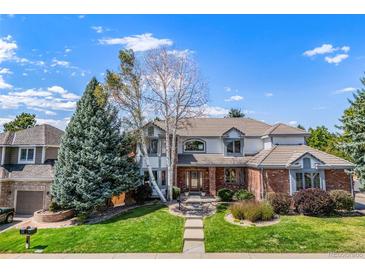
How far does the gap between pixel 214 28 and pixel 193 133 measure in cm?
1342

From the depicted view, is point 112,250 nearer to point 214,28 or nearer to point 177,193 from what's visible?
point 177,193

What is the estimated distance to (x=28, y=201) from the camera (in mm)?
17922

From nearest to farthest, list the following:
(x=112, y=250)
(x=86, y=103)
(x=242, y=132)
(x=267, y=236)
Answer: (x=112, y=250), (x=267, y=236), (x=86, y=103), (x=242, y=132)

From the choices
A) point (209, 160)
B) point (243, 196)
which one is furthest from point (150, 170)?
point (243, 196)

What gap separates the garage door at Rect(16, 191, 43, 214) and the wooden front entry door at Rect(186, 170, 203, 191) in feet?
40.4

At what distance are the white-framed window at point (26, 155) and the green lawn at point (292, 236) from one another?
16059mm

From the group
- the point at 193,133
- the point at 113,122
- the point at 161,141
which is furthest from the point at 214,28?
the point at 193,133

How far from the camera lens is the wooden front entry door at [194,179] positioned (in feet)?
69.4

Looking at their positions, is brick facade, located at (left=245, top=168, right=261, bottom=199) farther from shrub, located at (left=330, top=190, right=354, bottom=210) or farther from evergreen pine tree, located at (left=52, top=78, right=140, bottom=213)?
evergreen pine tree, located at (left=52, top=78, right=140, bottom=213)

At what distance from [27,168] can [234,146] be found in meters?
18.4

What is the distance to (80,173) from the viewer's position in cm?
1501

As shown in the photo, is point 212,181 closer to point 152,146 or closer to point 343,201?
point 152,146

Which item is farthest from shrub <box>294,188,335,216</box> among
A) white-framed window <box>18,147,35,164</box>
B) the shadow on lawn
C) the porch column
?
white-framed window <box>18,147,35,164</box>

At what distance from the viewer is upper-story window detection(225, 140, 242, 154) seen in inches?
858
